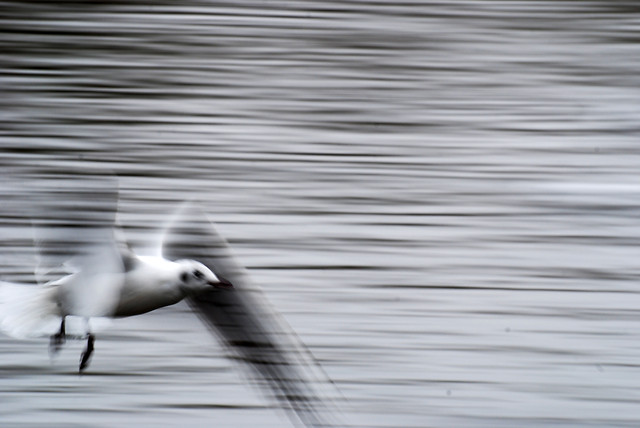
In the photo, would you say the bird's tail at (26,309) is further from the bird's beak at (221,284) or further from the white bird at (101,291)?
the bird's beak at (221,284)

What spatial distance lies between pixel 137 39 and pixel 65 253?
2348 mm

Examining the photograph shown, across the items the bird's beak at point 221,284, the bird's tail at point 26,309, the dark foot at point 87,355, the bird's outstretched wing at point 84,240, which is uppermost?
the bird's outstretched wing at point 84,240

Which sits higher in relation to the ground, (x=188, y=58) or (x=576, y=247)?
(x=188, y=58)

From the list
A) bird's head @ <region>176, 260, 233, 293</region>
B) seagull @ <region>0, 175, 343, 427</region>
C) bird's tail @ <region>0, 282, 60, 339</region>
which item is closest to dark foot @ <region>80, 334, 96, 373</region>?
seagull @ <region>0, 175, 343, 427</region>

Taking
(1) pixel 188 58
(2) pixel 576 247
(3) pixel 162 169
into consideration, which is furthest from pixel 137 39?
(2) pixel 576 247

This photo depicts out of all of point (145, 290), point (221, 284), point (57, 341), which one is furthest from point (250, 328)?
point (57, 341)

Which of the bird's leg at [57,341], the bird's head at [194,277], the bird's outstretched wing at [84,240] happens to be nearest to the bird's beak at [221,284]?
the bird's head at [194,277]

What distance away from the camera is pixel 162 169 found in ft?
11.9

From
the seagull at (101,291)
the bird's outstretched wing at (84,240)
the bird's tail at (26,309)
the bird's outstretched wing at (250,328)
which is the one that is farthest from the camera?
the bird's outstretched wing at (250,328)

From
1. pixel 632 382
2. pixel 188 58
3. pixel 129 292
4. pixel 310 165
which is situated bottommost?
pixel 632 382

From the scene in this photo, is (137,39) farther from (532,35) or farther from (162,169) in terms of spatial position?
(532,35)

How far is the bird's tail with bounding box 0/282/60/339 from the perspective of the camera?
243 centimetres

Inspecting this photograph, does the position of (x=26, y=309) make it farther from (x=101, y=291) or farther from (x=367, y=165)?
(x=367, y=165)

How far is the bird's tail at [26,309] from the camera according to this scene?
243cm
